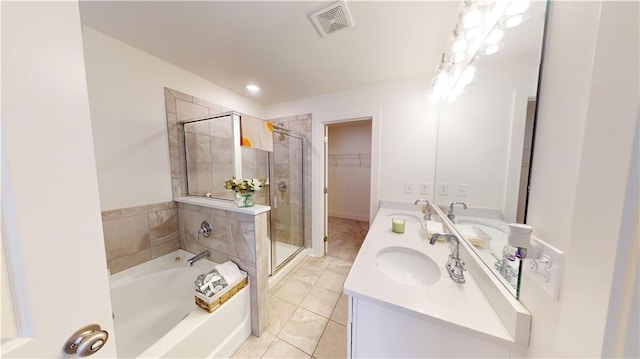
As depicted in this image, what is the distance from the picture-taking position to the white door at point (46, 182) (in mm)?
325

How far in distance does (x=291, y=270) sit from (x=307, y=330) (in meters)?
0.83

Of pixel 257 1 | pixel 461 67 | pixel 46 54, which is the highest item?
pixel 257 1

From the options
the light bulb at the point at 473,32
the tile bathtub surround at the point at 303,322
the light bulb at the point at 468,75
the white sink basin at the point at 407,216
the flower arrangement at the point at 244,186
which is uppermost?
the light bulb at the point at 473,32

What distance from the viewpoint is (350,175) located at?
414 centimetres

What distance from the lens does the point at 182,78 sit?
1775mm

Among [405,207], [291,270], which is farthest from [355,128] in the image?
[291,270]

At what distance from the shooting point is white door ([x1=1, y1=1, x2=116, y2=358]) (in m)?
0.33

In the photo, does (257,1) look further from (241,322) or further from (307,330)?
(307,330)

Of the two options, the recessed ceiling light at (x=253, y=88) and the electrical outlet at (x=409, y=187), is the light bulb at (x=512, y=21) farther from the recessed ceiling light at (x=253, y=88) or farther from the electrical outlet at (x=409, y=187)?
the recessed ceiling light at (x=253, y=88)

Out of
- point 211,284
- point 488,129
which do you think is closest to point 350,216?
point 211,284

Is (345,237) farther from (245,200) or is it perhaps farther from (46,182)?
(46,182)

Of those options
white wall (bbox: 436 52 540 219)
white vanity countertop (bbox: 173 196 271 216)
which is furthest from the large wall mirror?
white vanity countertop (bbox: 173 196 271 216)

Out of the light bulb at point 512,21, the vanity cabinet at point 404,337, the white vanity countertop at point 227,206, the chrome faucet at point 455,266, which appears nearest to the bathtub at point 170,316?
the white vanity countertop at point 227,206

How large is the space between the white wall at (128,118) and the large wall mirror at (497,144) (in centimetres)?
236
